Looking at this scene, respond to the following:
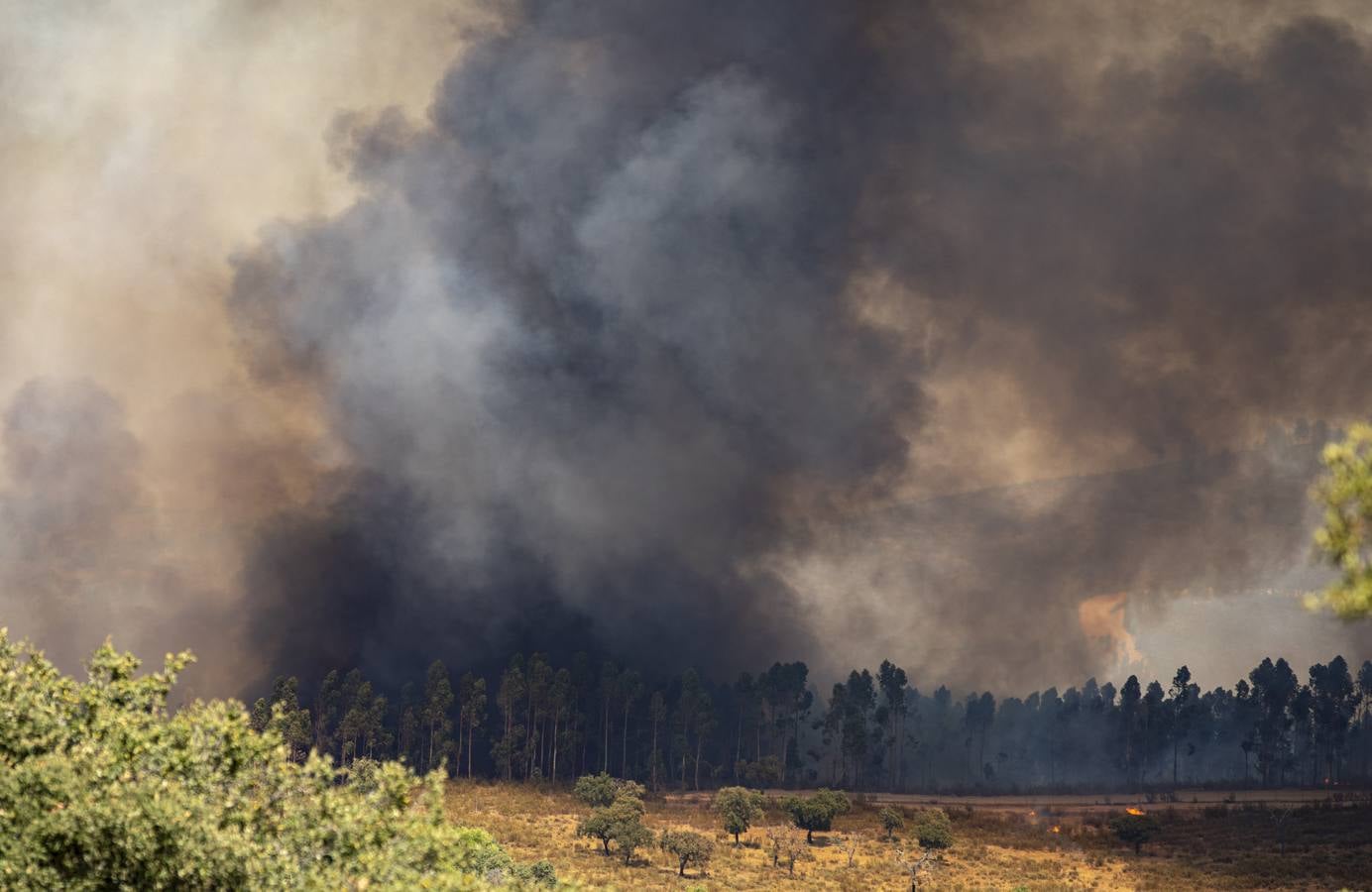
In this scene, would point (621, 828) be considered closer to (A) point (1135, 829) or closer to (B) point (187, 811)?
(A) point (1135, 829)

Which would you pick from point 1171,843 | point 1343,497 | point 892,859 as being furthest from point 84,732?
point 1171,843

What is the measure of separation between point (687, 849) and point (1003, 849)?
44.8 m

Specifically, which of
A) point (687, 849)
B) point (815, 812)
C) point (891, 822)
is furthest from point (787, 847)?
point (687, 849)

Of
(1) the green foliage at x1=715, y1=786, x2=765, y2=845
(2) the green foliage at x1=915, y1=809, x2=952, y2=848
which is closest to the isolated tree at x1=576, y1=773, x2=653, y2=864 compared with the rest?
(1) the green foliage at x1=715, y1=786, x2=765, y2=845

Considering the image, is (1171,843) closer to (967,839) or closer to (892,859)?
(967,839)

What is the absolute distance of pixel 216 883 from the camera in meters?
28.2

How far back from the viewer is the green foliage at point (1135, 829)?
145250 mm

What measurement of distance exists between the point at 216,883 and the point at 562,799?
15034cm

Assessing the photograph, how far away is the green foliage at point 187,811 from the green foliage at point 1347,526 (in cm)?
1901

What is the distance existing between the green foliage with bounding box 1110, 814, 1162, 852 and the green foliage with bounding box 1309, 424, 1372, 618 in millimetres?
136069

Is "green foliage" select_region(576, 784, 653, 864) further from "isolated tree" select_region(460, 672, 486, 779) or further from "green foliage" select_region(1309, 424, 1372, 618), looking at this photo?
"green foliage" select_region(1309, 424, 1372, 618)

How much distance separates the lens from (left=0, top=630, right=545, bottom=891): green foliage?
27766mm

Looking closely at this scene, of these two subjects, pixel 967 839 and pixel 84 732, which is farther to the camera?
pixel 967 839

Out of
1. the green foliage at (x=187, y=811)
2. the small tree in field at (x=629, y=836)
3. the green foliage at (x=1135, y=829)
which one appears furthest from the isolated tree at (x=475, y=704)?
the green foliage at (x=187, y=811)
